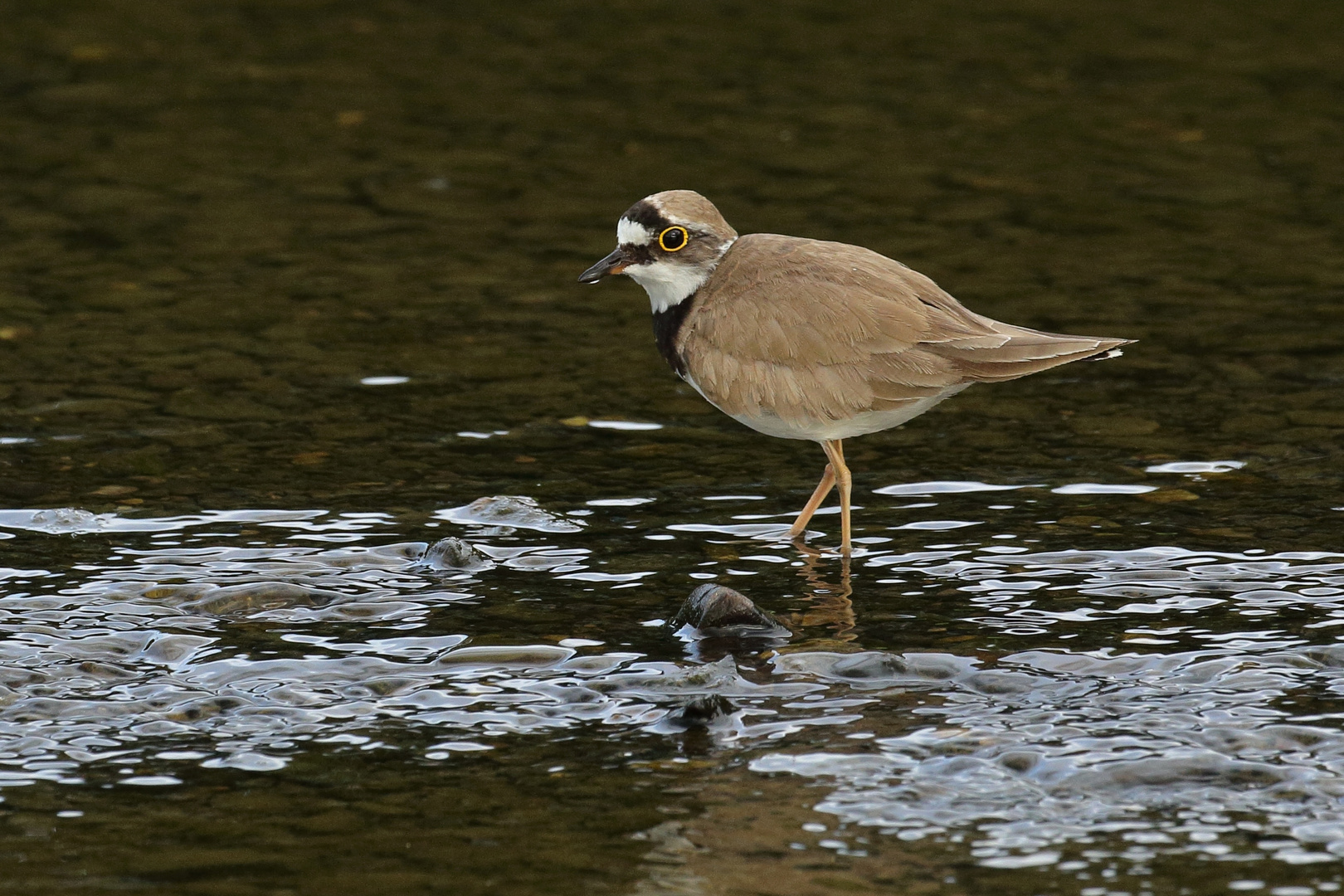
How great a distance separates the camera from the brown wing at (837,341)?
8766 mm

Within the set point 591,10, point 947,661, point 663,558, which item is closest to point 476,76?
point 591,10

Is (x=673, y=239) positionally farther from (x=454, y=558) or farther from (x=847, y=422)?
(x=454, y=558)

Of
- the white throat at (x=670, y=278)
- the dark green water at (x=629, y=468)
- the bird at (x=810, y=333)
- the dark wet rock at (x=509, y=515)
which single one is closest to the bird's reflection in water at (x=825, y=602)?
the dark green water at (x=629, y=468)

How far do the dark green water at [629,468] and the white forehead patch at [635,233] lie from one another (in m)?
1.50

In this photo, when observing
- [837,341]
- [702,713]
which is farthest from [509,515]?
[702,713]

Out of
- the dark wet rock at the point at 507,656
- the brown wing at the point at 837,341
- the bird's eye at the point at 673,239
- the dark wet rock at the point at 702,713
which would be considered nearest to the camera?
the dark wet rock at the point at 702,713

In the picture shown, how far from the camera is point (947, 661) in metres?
7.78

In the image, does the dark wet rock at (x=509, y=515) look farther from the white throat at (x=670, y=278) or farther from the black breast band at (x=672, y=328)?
the white throat at (x=670, y=278)

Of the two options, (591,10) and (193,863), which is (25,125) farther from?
(193,863)

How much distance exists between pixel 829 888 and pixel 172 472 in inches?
220

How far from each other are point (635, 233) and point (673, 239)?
19 centimetres

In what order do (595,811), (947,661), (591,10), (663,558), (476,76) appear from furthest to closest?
(591,10) → (476,76) → (663,558) → (947,661) → (595,811)

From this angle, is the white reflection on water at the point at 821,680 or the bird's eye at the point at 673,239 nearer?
the white reflection on water at the point at 821,680

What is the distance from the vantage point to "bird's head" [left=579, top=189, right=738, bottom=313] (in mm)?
9227
